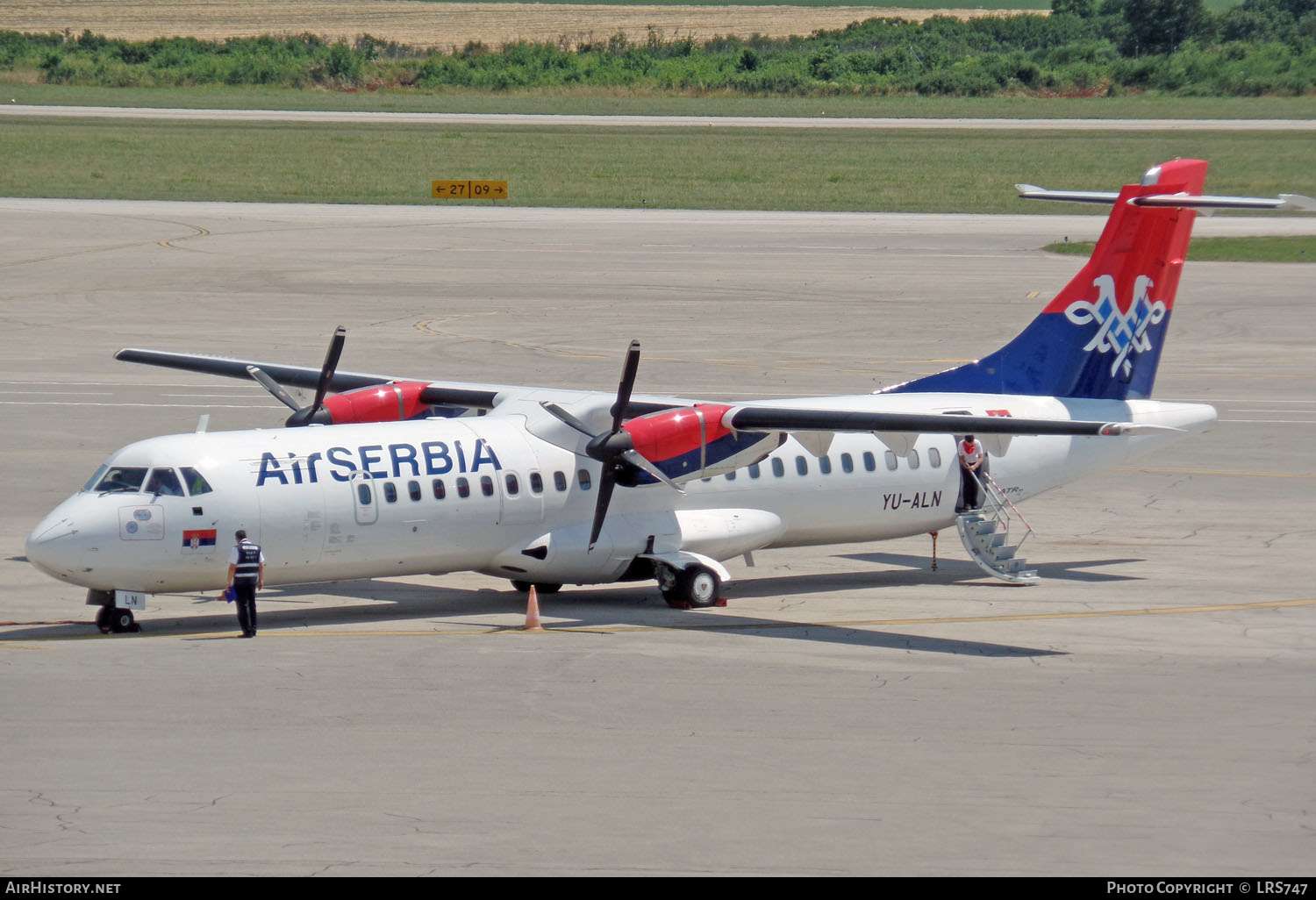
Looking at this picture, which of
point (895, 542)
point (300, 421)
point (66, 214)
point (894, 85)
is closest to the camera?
point (300, 421)

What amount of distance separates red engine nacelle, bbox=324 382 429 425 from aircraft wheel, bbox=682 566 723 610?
5274 millimetres

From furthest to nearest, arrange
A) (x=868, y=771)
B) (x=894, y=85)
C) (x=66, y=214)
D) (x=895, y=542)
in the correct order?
(x=894, y=85) < (x=66, y=214) < (x=895, y=542) < (x=868, y=771)

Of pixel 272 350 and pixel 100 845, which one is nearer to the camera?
pixel 100 845

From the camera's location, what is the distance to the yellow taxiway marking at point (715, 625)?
885 inches

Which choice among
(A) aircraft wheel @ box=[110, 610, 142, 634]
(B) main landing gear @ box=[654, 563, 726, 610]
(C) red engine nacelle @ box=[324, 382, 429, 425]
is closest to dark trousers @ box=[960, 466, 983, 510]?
(B) main landing gear @ box=[654, 563, 726, 610]

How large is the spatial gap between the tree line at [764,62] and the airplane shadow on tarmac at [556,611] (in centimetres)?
11489

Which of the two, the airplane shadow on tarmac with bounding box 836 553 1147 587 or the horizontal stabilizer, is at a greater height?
the horizontal stabilizer

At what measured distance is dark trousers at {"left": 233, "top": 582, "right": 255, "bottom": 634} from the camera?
21.7 m

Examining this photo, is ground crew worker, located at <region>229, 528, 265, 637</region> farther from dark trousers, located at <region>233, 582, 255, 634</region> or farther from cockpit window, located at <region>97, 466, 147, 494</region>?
cockpit window, located at <region>97, 466, 147, 494</region>

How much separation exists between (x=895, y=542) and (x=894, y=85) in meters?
113

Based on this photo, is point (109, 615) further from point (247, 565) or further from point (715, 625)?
point (715, 625)
